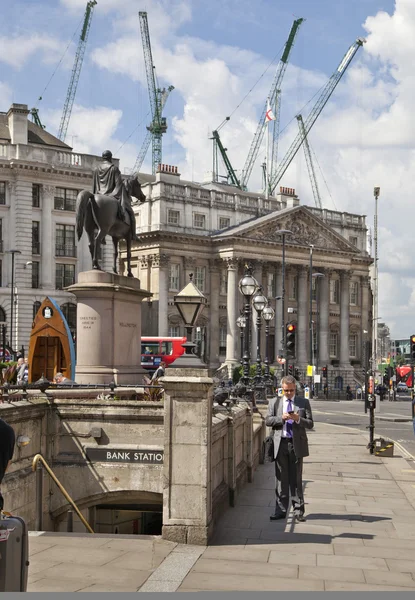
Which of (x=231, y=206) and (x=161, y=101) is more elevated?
(x=161, y=101)

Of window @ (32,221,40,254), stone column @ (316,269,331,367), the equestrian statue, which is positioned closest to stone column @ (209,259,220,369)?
stone column @ (316,269,331,367)

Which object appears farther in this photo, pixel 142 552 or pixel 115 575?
pixel 142 552

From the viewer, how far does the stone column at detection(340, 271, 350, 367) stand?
101500 mm

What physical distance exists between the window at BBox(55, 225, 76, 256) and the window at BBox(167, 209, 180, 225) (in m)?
17.1

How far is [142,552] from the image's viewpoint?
9758 millimetres

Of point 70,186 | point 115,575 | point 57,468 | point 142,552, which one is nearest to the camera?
point 115,575

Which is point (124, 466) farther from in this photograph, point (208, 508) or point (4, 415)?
point (208, 508)

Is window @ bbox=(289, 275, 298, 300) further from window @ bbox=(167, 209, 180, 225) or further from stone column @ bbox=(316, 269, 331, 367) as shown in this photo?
window @ bbox=(167, 209, 180, 225)

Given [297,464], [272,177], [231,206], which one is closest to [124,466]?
[297,464]

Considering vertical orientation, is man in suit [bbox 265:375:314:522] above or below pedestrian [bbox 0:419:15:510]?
below

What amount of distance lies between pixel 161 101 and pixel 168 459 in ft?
404

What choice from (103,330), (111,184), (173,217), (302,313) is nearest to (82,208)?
(111,184)

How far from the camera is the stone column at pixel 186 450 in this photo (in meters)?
10.4

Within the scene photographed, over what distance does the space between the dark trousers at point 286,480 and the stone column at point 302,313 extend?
3355 inches
